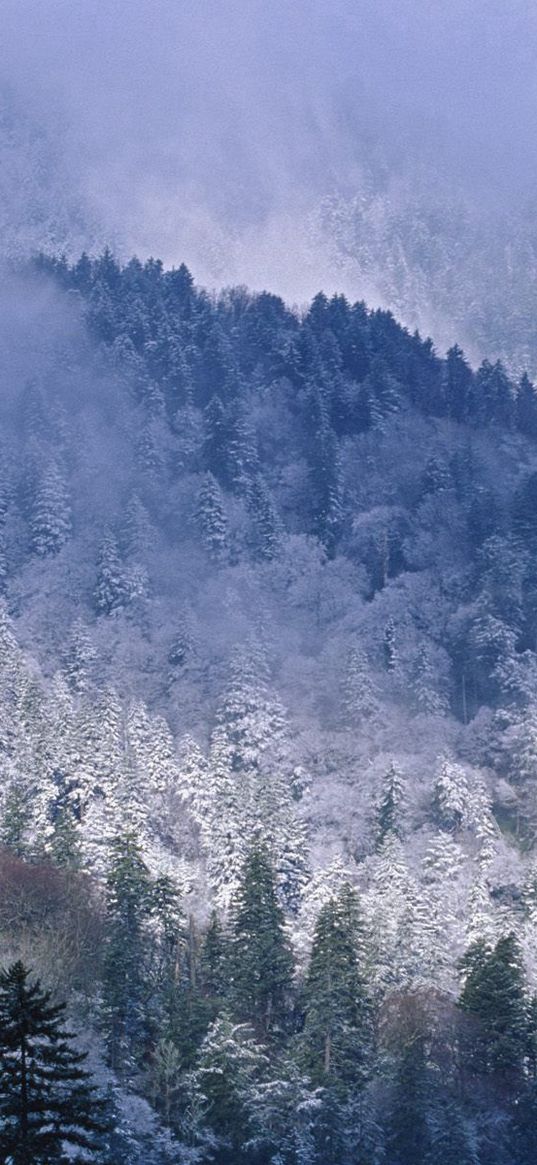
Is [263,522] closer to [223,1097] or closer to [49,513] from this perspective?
[49,513]

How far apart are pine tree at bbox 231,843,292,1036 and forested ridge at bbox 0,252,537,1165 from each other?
0.60 feet

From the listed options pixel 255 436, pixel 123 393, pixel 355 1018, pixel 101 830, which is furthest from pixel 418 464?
pixel 355 1018

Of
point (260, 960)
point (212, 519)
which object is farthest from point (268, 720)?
point (212, 519)

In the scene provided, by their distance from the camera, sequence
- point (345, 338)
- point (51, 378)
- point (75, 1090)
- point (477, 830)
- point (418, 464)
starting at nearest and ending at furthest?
point (75, 1090) → point (477, 830) → point (418, 464) → point (51, 378) → point (345, 338)

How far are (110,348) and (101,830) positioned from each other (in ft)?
309

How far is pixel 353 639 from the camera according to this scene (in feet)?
352

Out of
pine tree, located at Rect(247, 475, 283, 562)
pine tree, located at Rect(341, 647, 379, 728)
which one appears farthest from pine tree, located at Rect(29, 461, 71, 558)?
pine tree, located at Rect(341, 647, 379, 728)

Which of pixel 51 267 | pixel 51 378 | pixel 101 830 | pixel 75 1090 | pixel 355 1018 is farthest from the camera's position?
pixel 51 267

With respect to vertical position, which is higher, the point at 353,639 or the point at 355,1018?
the point at 353,639

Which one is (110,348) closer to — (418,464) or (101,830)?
(418,464)

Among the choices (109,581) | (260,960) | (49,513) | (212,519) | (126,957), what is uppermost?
(212,519)

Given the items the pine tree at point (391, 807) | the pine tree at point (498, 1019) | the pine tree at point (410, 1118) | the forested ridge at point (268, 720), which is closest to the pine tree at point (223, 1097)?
the forested ridge at point (268, 720)

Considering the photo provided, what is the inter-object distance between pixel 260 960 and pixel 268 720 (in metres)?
35.4

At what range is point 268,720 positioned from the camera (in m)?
93.0
